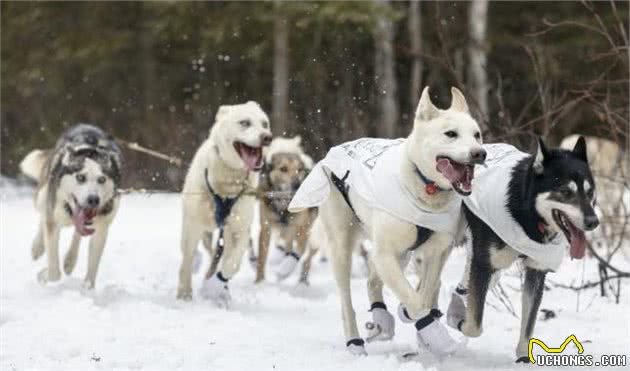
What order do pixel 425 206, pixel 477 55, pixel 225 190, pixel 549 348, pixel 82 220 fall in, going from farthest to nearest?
pixel 477 55 → pixel 82 220 → pixel 225 190 → pixel 549 348 → pixel 425 206

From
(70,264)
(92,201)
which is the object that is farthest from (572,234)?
(70,264)

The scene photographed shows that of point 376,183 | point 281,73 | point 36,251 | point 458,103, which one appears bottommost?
point 36,251

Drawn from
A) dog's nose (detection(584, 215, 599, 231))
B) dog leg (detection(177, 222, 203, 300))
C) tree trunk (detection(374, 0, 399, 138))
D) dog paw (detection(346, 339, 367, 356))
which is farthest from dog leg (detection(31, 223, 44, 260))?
tree trunk (detection(374, 0, 399, 138))

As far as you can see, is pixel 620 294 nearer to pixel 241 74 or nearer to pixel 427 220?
pixel 427 220

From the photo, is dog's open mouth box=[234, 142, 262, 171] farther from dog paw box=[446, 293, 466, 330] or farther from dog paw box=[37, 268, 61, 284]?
dog paw box=[446, 293, 466, 330]

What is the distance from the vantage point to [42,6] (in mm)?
22656

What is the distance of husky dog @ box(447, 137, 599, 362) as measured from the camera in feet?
15.9

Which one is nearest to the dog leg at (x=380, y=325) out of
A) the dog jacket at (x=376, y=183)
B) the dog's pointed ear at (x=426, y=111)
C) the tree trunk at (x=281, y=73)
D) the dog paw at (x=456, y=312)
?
the dog paw at (x=456, y=312)

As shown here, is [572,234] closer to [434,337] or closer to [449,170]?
[449,170]

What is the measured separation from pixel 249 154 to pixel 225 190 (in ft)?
1.06

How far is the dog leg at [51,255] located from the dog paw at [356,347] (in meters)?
3.37

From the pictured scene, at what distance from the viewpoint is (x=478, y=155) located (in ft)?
15.9

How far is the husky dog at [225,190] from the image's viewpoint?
7.62m

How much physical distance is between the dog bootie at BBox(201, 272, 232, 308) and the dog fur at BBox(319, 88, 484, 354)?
2.00 m
